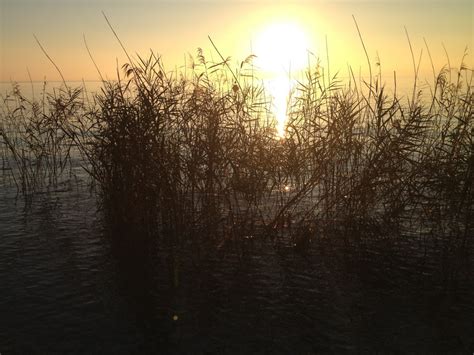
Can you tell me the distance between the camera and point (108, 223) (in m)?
7.56

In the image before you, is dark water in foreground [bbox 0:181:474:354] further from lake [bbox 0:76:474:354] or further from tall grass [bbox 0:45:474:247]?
tall grass [bbox 0:45:474:247]

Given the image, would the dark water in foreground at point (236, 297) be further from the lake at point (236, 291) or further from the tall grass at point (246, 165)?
the tall grass at point (246, 165)

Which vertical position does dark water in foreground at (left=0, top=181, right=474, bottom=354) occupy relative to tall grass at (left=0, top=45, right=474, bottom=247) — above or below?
below

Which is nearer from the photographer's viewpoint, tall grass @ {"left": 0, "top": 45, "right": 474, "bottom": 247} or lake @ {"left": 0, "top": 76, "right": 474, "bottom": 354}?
lake @ {"left": 0, "top": 76, "right": 474, "bottom": 354}

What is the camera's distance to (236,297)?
17.1ft

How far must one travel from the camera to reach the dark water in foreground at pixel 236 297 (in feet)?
14.2

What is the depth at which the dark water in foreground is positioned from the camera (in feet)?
14.2

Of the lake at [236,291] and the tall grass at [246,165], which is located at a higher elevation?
the tall grass at [246,165]

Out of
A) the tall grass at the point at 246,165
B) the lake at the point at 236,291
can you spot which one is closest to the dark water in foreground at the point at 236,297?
the lake at the point at 236,291

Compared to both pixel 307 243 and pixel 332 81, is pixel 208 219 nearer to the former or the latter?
pixel 307 243

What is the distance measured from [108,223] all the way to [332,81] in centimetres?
475

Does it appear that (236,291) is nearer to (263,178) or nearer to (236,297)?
(236,297)

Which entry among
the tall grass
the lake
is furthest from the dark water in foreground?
the tall grass

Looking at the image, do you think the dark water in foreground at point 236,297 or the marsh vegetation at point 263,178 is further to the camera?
the marsh vegetation at point 263,178
